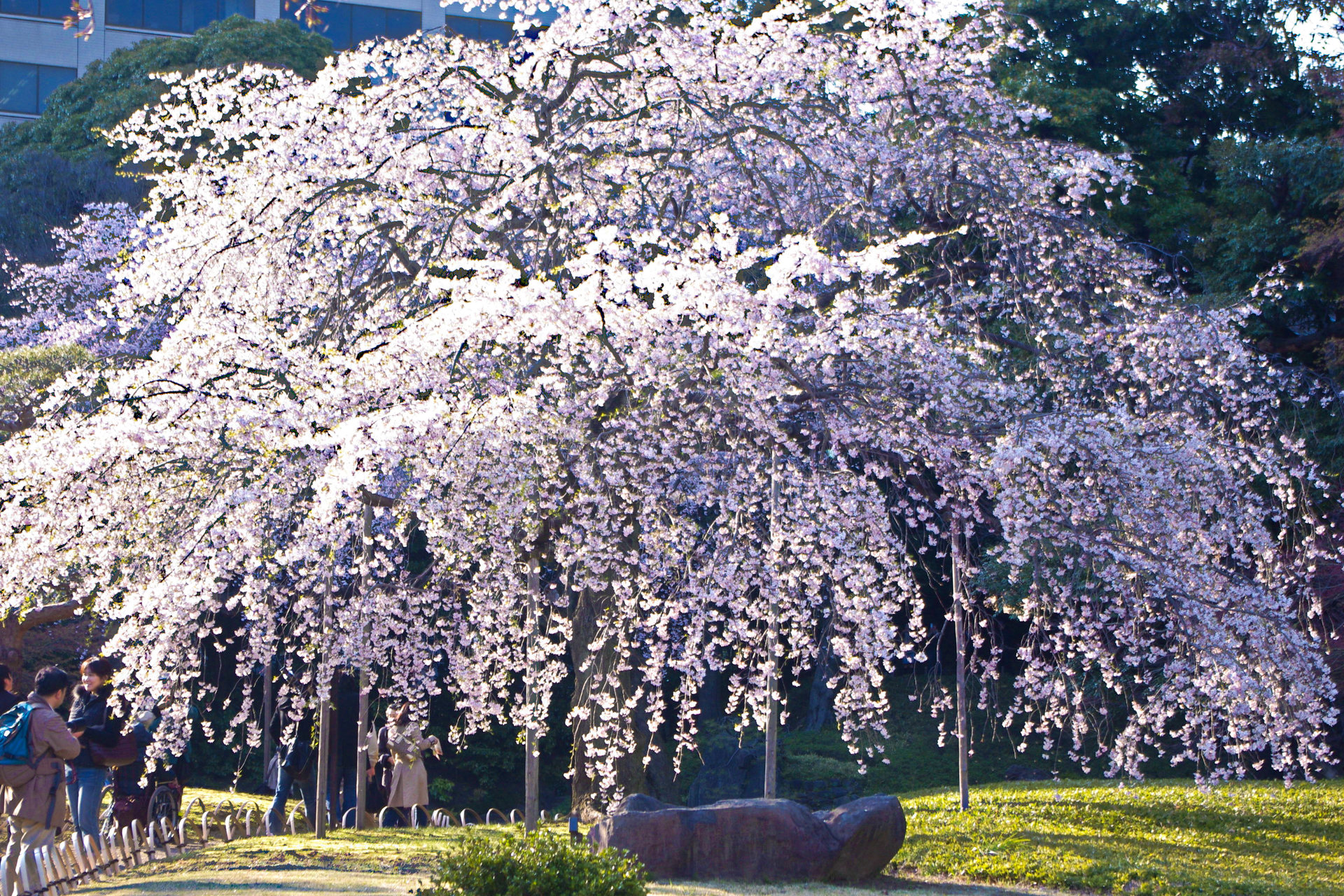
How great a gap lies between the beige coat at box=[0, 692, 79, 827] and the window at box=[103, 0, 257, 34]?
32.2 meters

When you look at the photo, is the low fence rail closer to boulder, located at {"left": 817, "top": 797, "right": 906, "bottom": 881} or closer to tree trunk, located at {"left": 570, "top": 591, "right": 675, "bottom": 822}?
tree trunk, located at {"left": 570, "top": 591, "right": 675, "bottom": 822}

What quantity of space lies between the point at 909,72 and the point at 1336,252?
6.60m

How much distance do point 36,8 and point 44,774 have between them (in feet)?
114

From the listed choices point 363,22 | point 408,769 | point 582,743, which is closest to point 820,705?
point 408,769

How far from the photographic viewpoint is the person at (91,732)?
788cm

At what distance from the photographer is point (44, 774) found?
6.80m

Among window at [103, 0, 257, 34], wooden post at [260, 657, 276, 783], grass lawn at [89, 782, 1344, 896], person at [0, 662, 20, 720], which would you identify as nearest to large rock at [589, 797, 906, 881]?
grass lawn at [89, 782, 1344, 896]

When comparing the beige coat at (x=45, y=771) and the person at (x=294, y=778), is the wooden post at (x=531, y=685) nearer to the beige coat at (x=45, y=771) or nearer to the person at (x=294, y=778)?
the person at (x=294, y=778)

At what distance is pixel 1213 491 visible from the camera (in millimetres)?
8484

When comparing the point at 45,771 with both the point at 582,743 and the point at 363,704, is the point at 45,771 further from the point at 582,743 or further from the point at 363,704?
the point at 582,743

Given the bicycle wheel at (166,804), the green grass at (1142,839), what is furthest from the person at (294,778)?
the green grass at (1142,839)

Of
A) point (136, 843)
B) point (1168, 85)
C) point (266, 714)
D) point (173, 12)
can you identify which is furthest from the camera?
point (173, 12)

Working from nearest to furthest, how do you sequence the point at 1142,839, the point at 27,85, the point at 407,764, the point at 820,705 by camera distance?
1. the point at 1142,839
2. the point at 407,764
3. the point at 820,705
4. the point at 27,85

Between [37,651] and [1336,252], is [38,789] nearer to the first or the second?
[37,651]
